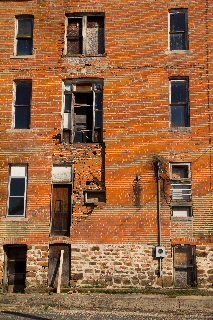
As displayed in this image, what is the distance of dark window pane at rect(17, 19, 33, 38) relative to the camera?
55.1 feet

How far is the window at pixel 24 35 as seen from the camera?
1673cm

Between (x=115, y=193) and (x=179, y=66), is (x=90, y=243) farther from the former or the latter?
(x=179, y=66)

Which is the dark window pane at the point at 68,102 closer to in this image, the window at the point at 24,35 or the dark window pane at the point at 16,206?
the window at the point at 24,35

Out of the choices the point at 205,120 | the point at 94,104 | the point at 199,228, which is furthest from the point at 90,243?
the point at 205,120

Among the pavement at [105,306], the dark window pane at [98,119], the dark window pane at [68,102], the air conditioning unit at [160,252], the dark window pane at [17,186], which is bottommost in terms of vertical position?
the pavement at [105,306]

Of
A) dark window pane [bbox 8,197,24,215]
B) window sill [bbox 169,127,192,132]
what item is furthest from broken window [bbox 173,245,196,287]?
dark window pane [bbox 8,197,24,215]

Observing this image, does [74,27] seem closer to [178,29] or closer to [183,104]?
[178,29]

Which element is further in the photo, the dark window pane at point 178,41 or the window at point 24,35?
the window at point 24,35

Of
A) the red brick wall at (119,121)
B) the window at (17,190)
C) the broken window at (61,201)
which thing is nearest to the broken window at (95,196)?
the red brick wall at (119,121)

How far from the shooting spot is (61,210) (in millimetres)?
15281

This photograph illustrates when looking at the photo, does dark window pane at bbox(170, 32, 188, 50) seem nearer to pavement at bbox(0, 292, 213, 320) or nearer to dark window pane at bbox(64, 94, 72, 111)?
dark window pane at bbox(64, 94, 72, 111)

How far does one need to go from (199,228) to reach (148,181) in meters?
2.66

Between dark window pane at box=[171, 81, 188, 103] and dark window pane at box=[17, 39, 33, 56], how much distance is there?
642cm

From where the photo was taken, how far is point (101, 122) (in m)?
15.9
